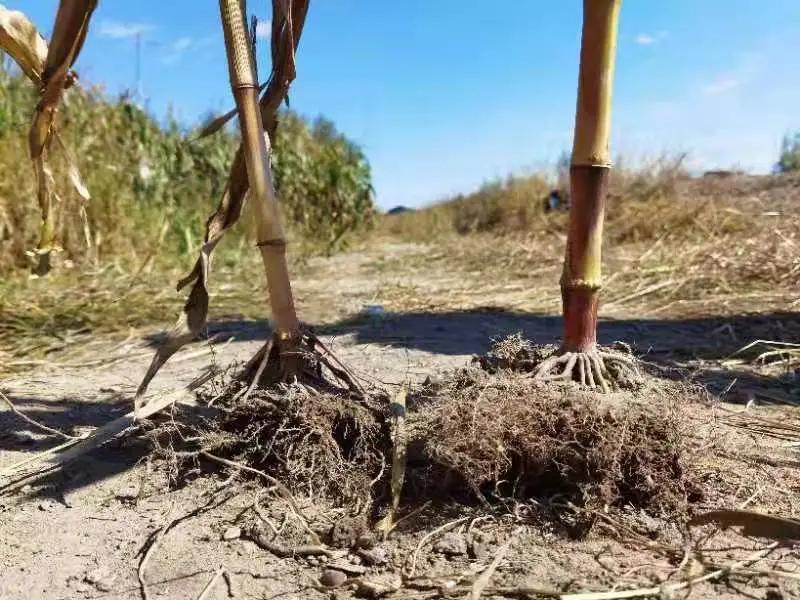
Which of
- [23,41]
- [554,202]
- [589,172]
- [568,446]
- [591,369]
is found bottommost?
[568,446]

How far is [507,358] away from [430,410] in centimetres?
23

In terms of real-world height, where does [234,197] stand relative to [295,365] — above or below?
above

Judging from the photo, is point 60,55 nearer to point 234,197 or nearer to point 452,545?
point 234,197

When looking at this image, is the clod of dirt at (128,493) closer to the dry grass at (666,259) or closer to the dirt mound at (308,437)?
the dirt mound at (308,437)

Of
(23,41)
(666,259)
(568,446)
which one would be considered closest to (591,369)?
(568,446)

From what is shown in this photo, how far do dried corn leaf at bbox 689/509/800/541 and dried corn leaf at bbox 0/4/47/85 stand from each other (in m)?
1.96

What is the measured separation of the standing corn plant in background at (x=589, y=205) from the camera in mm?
1578

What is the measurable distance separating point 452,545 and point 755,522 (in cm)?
57

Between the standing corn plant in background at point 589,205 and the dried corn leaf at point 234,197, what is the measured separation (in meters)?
0.70

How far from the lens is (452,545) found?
139 centimetres

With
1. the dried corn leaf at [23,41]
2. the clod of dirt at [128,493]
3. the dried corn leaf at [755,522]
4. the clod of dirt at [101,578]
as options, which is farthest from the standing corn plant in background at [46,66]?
the dried corn leaf at [755,522]

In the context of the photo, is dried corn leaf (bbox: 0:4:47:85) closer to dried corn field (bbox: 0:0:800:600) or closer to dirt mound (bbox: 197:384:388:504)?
dried corn field (bbox: 0:0:800:600)

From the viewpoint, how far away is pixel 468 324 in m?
3.78

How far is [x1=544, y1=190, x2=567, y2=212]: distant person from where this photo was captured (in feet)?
36.1
